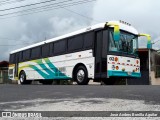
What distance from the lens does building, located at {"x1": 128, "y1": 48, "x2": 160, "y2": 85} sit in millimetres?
28719

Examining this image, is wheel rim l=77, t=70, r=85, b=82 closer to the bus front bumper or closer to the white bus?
the white bus

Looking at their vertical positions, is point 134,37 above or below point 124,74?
above

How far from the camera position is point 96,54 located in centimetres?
1501

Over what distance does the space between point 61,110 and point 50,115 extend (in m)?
0.43

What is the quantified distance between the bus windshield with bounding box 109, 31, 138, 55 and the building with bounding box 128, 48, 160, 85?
42.0 feet

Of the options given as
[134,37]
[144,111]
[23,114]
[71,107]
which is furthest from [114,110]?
[134,37]

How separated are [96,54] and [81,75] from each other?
1.53 meters

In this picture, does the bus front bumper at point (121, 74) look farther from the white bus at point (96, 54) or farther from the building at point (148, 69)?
the building at point (148, 69)

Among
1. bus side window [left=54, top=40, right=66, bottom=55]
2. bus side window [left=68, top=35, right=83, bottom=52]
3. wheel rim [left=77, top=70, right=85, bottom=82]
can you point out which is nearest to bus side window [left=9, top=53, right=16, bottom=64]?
bus side window [left=54, top=40, right=66, bottom=55]

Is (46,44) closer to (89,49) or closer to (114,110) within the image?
(89,49)

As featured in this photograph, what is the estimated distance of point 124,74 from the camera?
49.7 feet

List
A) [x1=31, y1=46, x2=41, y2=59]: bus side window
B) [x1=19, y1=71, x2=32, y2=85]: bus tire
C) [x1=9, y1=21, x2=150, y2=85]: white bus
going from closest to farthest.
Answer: [x1=9, y1=21, x2=150, y2=85]: white bus < [x1=31, y1=46, x2=41, y2=59]: bus side window < [x1=19, y1=71, x2=32, y2=85]: bus tire

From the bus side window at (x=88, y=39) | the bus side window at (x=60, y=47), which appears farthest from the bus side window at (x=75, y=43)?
the bus side window at (x=60, y=47)

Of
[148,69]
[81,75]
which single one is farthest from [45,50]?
[148,69]
